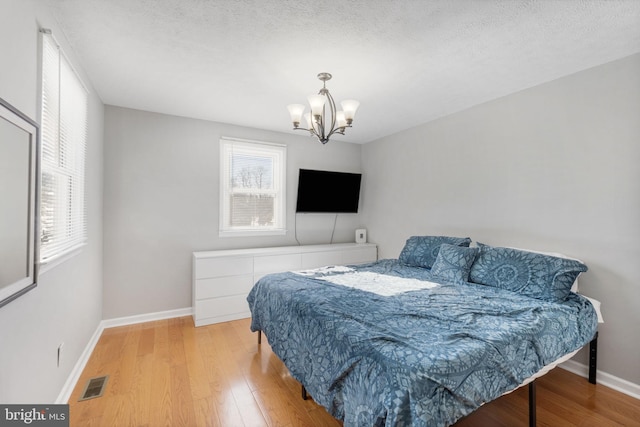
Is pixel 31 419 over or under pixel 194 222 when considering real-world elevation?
under

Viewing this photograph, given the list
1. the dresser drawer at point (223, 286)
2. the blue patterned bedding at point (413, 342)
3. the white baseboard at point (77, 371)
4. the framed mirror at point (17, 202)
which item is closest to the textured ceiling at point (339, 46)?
the framed mirror at point (17, 202)

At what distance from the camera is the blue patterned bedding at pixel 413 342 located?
1.23m

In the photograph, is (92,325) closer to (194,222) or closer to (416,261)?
(194,222)

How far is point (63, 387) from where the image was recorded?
2000mm

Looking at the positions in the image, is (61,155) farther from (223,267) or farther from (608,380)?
(608,380)

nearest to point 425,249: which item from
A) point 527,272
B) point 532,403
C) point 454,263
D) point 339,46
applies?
point 454,263

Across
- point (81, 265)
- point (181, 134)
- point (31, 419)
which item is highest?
point (181, 134)

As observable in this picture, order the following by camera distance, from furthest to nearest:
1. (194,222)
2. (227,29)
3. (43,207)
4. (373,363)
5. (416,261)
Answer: (194,222) < (416,261) < (227,29) < (43,207) < (373,363)

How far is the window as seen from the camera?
400 cm

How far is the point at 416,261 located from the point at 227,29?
282 cm

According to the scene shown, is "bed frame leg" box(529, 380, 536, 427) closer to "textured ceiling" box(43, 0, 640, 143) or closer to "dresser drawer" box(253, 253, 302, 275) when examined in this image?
"textured ceiling" box(43, 0, 640, 143)

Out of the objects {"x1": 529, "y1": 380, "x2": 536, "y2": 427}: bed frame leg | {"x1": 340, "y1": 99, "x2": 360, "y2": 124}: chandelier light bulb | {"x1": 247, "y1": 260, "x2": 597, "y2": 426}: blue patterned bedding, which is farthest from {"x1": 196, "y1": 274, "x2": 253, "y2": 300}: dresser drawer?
{"x1": 529, "y1": 380, "x2": 536, "y2": 427}: bed frame leg

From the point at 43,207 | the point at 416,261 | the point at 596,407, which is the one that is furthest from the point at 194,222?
the point at 596,407

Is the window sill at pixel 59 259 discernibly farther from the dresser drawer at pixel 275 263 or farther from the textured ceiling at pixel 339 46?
the dresser drawer at pixel 275 263
